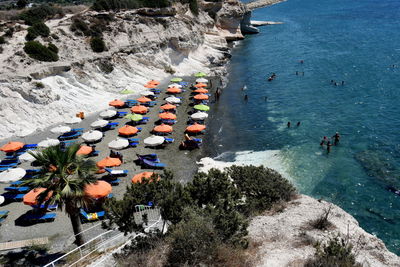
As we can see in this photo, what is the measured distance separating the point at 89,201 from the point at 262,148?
21108 millimetres

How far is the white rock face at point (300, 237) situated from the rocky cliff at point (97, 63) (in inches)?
1134

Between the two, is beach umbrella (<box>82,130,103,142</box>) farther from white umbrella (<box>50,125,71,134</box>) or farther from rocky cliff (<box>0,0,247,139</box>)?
rocky cliff (<box>0,0,247,139</box>)

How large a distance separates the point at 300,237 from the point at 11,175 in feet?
70.5

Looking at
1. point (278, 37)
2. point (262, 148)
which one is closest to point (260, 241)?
point (262, 148)

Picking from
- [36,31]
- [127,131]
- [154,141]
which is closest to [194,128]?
[154,141]

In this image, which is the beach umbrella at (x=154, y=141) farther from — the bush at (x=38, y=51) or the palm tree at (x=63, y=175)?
the bush at (x=38, y=51)

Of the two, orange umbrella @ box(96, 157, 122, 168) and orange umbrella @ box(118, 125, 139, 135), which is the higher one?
orange umbrella @ box(118, 125, 139, 135)

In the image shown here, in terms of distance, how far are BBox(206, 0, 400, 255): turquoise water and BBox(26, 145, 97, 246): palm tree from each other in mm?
17969

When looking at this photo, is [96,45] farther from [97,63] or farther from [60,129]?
[60,129]

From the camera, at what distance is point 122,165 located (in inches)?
1135

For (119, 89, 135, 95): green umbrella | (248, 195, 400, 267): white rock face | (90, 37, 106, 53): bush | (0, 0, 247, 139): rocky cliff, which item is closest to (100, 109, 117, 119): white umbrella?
(0, 0, 247, 139): rocky cliff

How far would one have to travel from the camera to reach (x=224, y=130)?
124ft

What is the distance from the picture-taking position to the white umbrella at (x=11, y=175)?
79.5 ft

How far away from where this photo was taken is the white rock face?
1407 cm
